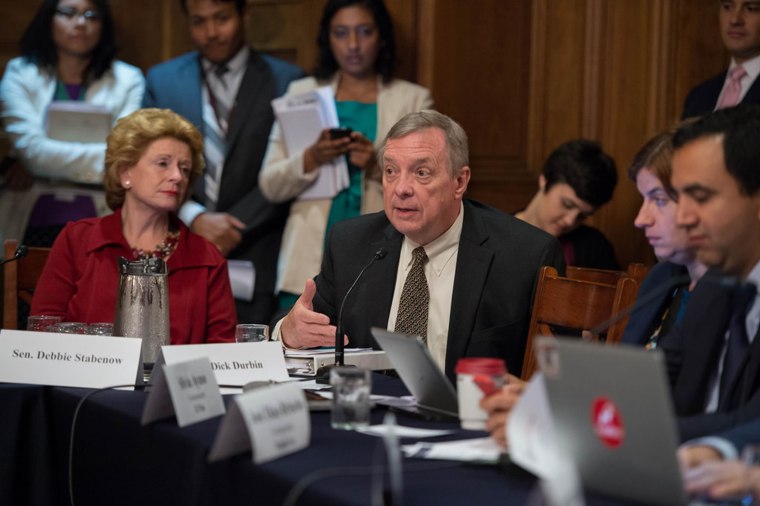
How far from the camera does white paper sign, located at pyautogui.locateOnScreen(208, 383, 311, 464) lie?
5.08ft

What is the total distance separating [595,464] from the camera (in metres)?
1.30

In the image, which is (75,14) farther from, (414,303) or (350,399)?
(350,399)

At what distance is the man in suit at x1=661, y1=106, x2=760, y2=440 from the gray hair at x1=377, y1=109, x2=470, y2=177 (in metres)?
1.14

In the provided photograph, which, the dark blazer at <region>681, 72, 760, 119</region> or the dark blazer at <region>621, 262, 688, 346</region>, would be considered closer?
the dark blazer at <region>621, 262, 688, 346</region>

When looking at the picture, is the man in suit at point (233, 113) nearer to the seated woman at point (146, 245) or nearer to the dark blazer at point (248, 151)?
the dark blazer at point (248, 151)

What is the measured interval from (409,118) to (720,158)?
132 cm

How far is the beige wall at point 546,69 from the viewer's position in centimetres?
434

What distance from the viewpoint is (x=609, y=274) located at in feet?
9.87

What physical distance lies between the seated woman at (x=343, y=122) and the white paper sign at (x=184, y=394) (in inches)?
90.3

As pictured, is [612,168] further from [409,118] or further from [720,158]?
[720,158]

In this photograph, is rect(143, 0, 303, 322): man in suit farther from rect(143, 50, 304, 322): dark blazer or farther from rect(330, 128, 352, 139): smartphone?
rect(330, 128, 352, 139): smartphone

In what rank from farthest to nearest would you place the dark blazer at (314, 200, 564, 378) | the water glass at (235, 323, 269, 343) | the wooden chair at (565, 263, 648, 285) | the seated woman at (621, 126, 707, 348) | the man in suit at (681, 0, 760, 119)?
the man in suit at (681, 0, 760, 119)
the wooden chair at (565, 263, 648, 285)
the dark blazer at (314, 200, 564, 378)
the water glass at (235, 323, 269, 343)
the seated woman at (621, 126, 707, 348)

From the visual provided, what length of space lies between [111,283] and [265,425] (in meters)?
1.50

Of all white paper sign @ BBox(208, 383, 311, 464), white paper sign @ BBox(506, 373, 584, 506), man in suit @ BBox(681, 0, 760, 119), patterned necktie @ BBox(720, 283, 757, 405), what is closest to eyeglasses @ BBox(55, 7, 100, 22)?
man in suit @ BBox(681, 0, 760, 119)
